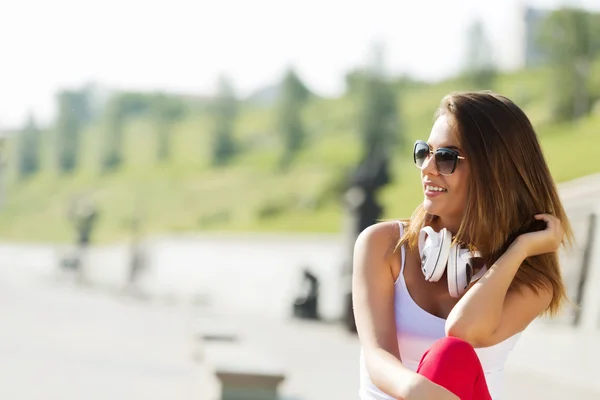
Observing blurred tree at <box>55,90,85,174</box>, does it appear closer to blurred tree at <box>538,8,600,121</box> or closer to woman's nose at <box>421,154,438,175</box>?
blurred tree at <box>538,8,600,121</box>

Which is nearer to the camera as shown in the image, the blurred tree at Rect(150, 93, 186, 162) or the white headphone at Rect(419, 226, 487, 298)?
the white headphone at Rect(419, 226, 487, 298)

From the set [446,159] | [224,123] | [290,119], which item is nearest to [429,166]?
[446,159]

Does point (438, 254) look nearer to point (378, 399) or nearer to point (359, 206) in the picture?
point (378, 399)

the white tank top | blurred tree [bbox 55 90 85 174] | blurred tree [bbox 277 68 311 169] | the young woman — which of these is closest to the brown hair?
the young woman

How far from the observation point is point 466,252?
2770 mm

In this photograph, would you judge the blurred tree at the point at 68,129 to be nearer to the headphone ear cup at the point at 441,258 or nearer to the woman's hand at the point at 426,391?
the headphone ear cup at the point at 441,258

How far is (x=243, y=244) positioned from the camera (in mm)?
28078

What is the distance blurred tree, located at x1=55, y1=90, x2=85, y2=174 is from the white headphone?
65015 mm

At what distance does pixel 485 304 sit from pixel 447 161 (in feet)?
1.23

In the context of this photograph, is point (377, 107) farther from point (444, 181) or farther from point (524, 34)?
point (444, 181)

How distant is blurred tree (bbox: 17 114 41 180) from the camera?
6785 cm

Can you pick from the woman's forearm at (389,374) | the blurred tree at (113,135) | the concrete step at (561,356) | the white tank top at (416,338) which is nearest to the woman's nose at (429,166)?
the white tank top at (416,338)

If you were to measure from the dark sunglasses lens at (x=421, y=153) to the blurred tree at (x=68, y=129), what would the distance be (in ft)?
213

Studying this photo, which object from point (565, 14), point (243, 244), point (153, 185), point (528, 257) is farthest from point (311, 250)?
point (153, 185)
